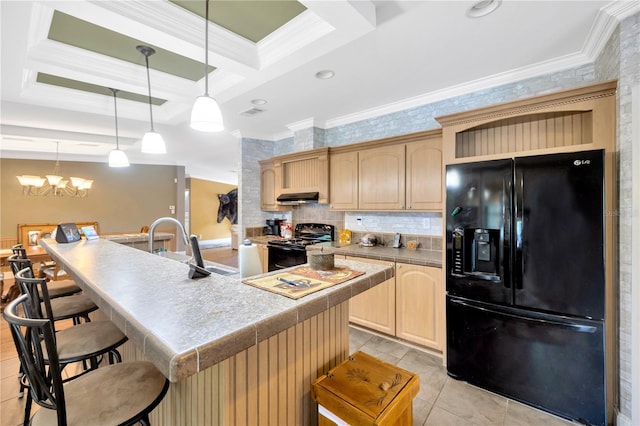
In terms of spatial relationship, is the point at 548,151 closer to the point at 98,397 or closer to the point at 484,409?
the point at 484,409

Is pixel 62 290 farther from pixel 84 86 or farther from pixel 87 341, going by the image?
pixel 84 86

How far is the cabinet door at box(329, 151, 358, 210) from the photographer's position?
3521 millimetres

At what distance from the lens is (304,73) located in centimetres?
259

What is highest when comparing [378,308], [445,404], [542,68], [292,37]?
[292,37]

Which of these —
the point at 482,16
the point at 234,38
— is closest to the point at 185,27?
the point at 234,38

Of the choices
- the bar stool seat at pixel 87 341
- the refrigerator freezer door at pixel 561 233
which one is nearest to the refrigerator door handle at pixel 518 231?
the refrigerator freezer door at pixel 561 233

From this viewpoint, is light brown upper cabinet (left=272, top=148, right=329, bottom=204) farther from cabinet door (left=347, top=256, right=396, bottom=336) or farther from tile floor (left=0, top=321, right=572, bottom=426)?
tile floor (left=0, top=321, right=572, bottom=426)

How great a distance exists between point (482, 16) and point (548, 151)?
100 centimetres

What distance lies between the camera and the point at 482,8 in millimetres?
1784

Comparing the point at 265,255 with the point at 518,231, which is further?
the point at 265,255

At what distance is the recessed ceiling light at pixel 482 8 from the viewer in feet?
5.68

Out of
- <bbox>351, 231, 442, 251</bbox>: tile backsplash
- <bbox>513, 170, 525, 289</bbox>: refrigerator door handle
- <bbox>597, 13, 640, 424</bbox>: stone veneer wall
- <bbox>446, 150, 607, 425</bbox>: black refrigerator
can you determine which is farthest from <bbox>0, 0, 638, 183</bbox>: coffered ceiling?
<bbox>351, 231, 442, 251</bbox>: tile backsplash

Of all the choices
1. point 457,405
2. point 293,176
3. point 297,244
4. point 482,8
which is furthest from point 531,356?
point 293,176

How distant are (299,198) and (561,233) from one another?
9.43 feet
